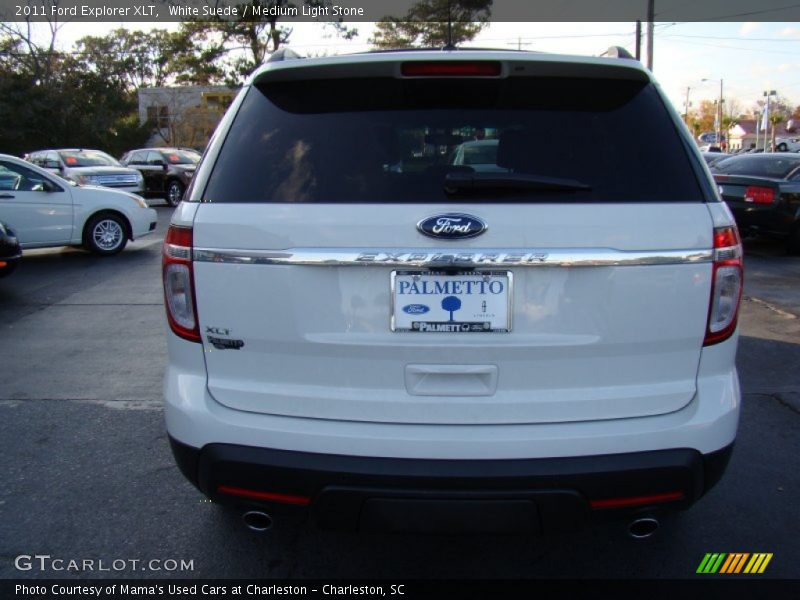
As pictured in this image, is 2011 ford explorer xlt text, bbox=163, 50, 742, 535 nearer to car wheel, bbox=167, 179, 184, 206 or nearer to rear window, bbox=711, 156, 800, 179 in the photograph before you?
rear window, bbox=711, 156, 800, 179

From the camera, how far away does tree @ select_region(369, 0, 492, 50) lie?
1139 inches

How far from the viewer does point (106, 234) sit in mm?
10844

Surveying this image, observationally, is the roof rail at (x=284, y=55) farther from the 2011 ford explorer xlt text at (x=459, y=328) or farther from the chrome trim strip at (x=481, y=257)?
the chrome trim strip at (x=481, y=257)

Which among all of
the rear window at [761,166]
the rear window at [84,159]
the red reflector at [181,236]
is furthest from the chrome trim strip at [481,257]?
the rear window at [84,159]

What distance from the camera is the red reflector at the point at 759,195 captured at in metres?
10.4

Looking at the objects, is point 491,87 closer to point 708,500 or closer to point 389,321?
point 389,321

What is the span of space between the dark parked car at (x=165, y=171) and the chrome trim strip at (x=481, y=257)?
1876cm

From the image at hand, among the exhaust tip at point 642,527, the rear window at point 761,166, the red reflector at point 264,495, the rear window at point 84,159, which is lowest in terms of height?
the exhaust tip at point 642,527

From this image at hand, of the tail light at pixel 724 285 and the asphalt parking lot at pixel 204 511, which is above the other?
the tail light at pixel 724 285

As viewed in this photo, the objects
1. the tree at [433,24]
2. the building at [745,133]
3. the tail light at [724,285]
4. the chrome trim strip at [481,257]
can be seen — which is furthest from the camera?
the building at [745,133]

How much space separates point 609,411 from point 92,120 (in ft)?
138

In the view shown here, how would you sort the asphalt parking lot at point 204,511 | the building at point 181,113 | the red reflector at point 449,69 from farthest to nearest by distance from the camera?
1. the building at point 181,113
2. the asphalt parking lot at point 204,511
3. the red reflector at point 449,69

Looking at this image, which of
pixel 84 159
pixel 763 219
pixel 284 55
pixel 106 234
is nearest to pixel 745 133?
pixel 84 159

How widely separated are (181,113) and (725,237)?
47705 mm
